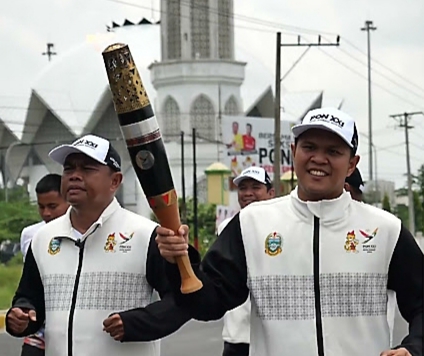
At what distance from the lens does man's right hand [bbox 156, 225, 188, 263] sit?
387 cm

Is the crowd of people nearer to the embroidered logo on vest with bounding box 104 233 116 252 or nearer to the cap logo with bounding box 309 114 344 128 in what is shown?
the cap logo with bounding box 309 114 344 128

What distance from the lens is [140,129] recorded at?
3.67 meters

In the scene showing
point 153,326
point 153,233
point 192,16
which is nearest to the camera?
point 153,326

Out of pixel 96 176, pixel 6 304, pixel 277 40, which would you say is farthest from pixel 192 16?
pixel 96 176

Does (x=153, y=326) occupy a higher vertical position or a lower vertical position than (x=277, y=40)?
lower

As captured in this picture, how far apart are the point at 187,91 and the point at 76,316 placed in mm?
50358

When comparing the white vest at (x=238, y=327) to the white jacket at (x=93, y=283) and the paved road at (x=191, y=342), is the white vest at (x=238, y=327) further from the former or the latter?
the paved road at (x=191, y=342)

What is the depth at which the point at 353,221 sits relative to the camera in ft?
13.3

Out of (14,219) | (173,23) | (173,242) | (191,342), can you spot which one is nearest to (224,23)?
(173,23)

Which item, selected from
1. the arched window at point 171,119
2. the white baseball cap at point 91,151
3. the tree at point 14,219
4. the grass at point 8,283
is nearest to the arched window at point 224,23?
the arched window at point 171,119

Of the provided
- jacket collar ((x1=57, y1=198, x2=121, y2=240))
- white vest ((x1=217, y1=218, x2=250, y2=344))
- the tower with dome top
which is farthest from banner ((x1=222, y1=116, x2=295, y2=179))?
jacket collar ((x1=57, y1=198, x2=121, y2=240))

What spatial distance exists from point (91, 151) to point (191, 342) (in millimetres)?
8521

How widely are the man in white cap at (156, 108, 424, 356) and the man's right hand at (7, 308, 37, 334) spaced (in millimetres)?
834

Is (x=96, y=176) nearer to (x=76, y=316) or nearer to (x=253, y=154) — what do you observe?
(x=76, y=316)
